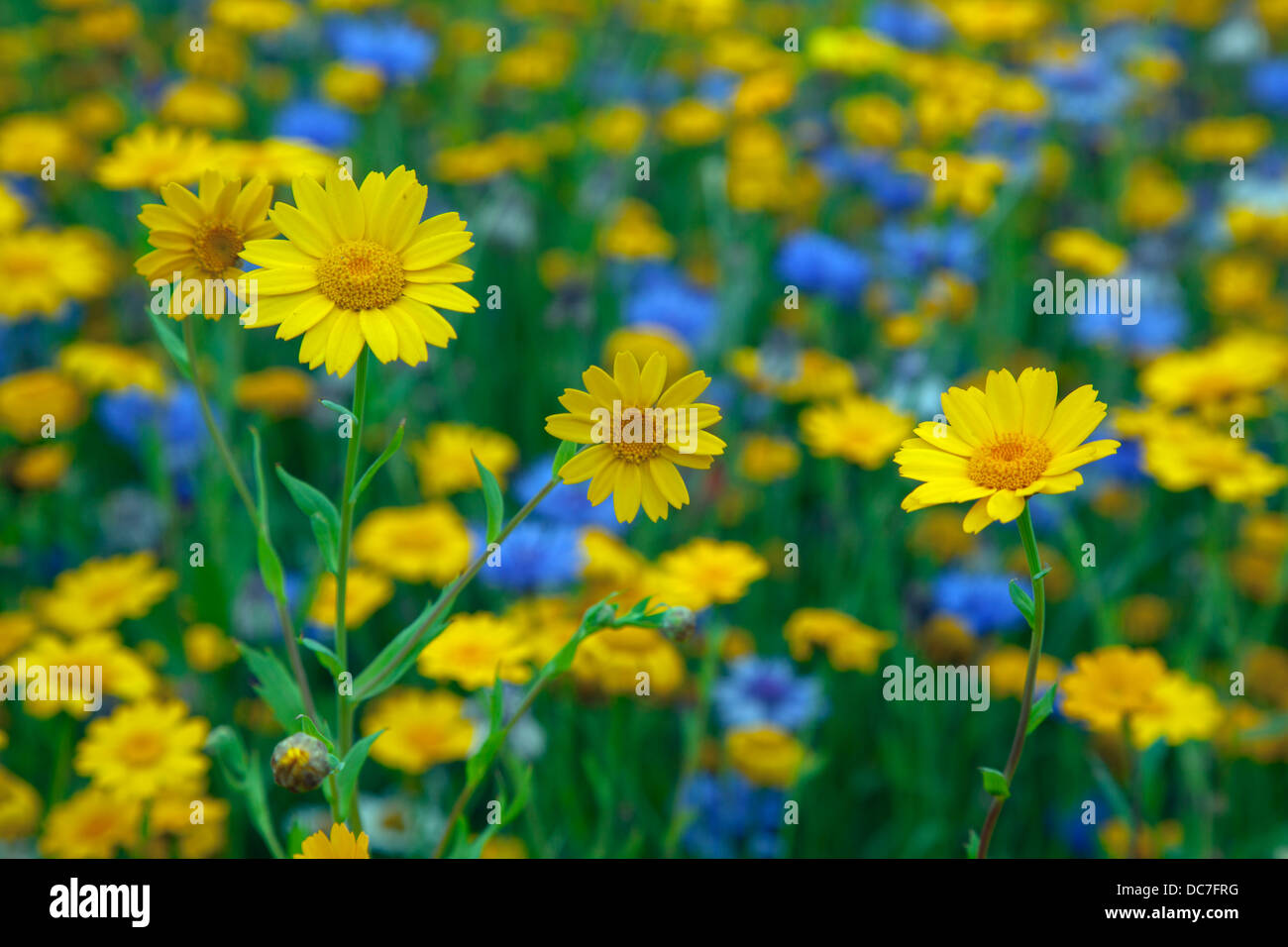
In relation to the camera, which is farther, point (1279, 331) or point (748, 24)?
point (748, 24)

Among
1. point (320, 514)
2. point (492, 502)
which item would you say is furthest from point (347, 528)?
point (492, 502)

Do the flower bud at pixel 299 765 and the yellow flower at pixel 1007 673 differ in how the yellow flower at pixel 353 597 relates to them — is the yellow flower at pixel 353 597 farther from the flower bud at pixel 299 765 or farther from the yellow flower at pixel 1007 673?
the yellow flower at pixel 1007 673

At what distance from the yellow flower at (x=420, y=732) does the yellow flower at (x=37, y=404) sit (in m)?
0.93

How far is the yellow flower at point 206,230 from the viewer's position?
102 centimetres

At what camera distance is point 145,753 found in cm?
155

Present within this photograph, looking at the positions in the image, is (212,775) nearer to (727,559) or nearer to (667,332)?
(727,559)

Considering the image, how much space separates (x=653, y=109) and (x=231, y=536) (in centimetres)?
196

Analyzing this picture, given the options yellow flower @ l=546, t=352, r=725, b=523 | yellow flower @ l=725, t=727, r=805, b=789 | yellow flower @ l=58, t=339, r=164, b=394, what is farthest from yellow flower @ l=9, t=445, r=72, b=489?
yellow flower @ l=546, t=352, r=725, b=523

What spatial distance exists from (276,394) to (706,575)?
107 centimetres

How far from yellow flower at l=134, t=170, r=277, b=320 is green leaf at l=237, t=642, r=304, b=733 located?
33cm

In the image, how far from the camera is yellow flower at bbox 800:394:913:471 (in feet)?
6.11
